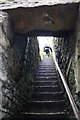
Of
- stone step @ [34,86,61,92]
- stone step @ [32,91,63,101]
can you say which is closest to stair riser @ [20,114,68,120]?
stone step @ [32,91,63,101]

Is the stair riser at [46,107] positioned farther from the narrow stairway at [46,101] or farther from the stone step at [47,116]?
the stone step at [47,116]

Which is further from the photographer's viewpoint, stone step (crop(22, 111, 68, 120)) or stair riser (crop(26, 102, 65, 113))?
stair riser (crop(26, 102, 65, 113))

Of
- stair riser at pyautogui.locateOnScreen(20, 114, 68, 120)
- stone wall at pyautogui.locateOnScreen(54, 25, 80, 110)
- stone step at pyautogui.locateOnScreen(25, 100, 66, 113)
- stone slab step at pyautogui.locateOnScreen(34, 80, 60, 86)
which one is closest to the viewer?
stone wall at pyautogui.locateOnScreen(54, 25, 80, 110)

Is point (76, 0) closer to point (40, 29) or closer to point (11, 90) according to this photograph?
point (40, 29)

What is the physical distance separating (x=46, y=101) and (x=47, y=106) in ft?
0.34

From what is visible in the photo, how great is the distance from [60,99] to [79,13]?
211cm

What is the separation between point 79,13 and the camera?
2762 mm

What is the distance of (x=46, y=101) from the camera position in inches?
157

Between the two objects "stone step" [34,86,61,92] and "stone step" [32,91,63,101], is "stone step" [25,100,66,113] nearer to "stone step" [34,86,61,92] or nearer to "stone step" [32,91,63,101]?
"stone step" [32,91,63,101]

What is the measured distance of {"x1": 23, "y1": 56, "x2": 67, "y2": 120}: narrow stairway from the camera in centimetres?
348

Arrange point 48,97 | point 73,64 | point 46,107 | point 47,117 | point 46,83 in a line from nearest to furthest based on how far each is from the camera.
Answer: point 73,64 → point 47,117 → point 46,107 → point 48,97 → point 46,83

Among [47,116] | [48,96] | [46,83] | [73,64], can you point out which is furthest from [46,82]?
[73,64]

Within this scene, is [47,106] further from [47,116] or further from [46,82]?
[46,82]

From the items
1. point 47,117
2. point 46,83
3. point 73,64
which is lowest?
point 46,83
